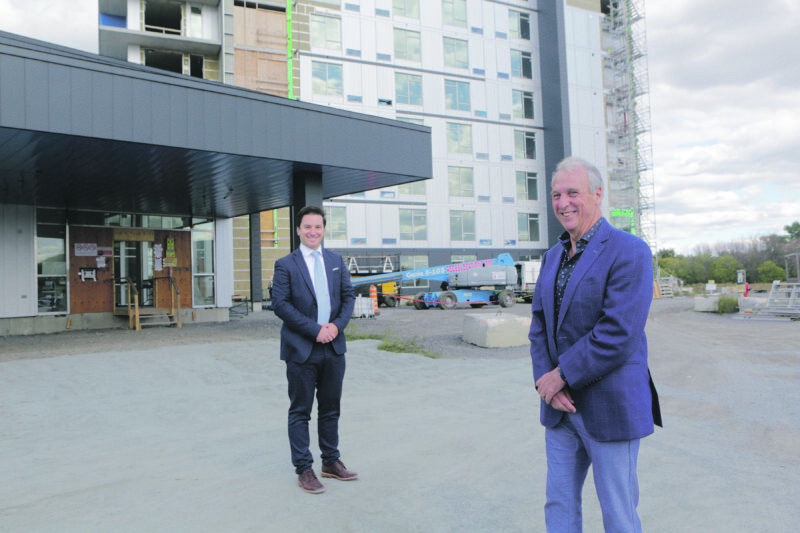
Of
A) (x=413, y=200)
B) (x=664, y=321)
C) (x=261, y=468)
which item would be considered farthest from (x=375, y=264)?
(x=261, y=468)

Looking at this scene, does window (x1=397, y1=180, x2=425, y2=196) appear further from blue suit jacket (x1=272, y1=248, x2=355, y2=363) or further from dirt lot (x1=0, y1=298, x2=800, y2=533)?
blue suit jacket (x1=272, y1=248, x2=355, y2=363)

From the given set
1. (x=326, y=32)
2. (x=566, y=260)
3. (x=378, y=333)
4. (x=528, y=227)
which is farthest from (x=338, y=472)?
(x=528, y=227)

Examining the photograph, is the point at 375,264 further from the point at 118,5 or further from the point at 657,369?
the point at 657,369

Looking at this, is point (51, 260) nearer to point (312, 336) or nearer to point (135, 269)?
point (135, 269)

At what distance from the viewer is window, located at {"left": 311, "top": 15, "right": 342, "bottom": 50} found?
32.9 metres

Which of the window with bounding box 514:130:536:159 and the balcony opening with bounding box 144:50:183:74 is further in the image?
the window with bounding box 514:130:536:159

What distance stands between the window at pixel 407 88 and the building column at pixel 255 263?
14.0m

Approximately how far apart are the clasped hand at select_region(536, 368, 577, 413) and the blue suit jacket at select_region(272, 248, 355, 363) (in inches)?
76.4

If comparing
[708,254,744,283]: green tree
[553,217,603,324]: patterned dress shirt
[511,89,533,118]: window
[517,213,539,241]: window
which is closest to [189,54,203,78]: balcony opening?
[511,89,533,118]: window

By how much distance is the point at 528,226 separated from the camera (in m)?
40.4

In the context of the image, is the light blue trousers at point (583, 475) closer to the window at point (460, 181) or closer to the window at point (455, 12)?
the window at point (460, 181)

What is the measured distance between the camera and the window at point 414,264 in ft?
113

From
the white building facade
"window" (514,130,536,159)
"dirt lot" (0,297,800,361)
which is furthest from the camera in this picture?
"window" (514,130,536,159)

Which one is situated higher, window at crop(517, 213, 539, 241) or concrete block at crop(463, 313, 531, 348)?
window at crop(517, 213, 539, 241)
